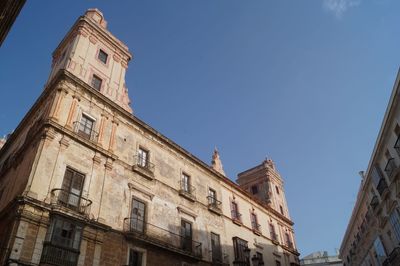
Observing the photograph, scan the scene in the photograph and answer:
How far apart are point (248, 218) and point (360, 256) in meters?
13.4

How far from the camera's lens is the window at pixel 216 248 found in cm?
2210

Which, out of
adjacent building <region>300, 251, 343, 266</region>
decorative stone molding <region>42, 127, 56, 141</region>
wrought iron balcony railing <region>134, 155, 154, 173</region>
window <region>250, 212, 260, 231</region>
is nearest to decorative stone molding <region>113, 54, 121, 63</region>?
wrought iron balcony railing <region>134, 155, 154, 173</region>

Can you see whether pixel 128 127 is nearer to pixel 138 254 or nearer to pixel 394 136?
pixel 138 254

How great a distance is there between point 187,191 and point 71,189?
913cm

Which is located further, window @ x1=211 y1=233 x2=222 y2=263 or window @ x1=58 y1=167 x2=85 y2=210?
window @ x1=211 y1=233 x2=222 y2=263

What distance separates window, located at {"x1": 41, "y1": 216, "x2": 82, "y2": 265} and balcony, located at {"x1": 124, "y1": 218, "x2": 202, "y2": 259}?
2.96 meters

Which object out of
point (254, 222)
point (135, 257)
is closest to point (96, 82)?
point (135, 257)

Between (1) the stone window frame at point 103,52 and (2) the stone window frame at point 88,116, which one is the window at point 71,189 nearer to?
(2) the stone window frame at point 88,116

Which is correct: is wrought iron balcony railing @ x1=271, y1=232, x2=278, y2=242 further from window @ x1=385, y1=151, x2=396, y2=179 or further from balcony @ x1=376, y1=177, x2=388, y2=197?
window @ x1=385, y1=151, x2=396, y2=179

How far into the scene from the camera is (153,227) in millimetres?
18688

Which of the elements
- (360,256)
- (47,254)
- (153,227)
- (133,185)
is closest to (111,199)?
(133,185)

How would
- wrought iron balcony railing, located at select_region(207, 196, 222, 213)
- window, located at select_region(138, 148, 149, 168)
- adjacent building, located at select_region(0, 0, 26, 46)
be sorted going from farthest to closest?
wrought iron balcony railing, located at select_region(207, 196, 222, 213), window, located at select_region(138, 148, 149, 168), adjacent building, located at select_region(0, 0, 26, 46)

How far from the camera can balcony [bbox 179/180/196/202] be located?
Answer: 22.2m

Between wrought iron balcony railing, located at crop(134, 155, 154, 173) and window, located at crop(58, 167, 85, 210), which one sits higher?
wrought iron balcony railing, located at crop(134, 155, 154, 173)
